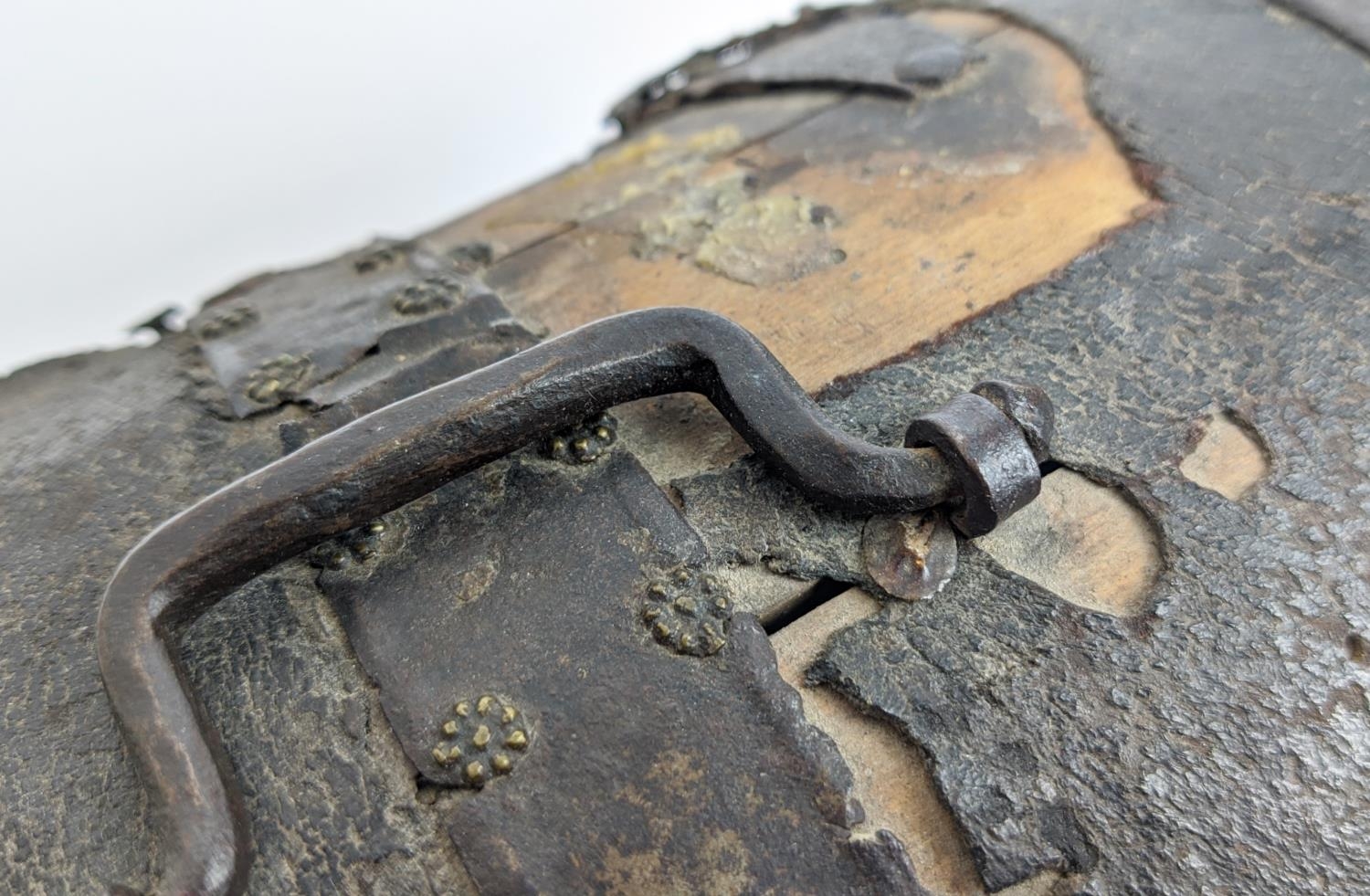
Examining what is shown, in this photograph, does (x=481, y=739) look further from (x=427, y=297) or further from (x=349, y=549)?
(x=427, y=297)

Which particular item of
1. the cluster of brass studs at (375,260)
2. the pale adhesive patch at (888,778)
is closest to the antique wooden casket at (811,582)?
the pale adhesive patch at (888,778)

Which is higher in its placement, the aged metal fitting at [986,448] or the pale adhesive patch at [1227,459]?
the aged metal fitting at [986,448]

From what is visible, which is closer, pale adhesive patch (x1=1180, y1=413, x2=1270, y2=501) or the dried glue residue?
pale adhesive patch (x1=1180, y1=413, x2=1270, y2=501)

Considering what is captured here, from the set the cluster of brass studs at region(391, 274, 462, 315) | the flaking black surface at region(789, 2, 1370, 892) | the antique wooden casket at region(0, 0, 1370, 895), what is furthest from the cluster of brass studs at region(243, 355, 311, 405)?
the flaking black surface at region(789, 2, 1370, 892)

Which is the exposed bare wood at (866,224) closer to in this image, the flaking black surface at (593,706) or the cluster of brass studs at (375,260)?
the cluster of brass studs at (375,260)

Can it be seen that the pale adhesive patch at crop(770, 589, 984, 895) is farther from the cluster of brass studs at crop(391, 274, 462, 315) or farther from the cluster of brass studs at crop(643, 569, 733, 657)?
the cluster of brass studs at crop(391, 274, 462, 315)

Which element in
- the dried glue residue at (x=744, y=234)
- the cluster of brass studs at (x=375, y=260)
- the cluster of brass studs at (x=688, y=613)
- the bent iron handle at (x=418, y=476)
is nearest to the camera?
the bent iron handle at (x=418, y=476)

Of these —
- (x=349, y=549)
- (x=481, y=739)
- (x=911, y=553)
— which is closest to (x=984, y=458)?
(x=911, y=553)
